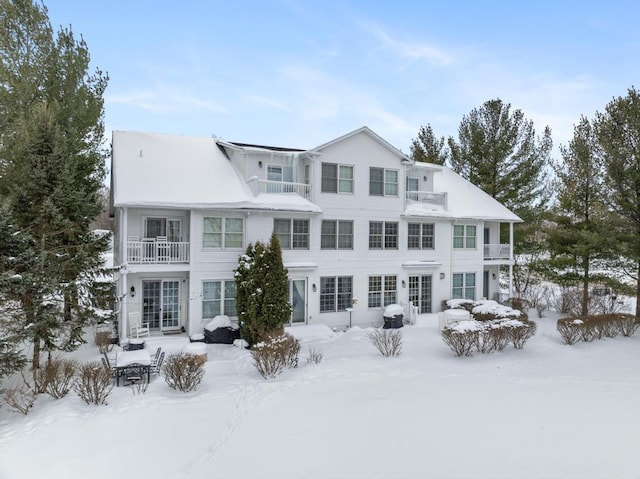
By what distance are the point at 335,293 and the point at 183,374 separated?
9342 millimetres

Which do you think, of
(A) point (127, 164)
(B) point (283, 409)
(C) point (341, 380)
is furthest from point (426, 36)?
(B) point (283, 409)

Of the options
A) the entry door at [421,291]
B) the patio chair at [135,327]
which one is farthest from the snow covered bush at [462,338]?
the patio chair at [135,327]

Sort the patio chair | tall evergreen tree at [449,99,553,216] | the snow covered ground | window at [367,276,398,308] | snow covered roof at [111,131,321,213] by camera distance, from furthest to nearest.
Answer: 1. tall evergreen tree at [449,99,553,216]
2. window at [367,276,398,308]
3. snow covered roof at [111,131,321,213]
4. the patio chair
5. the snow covered ground

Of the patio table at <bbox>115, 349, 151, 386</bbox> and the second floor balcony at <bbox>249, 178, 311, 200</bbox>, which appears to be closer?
the patio table at <bbox>115, 349, 151, 386</bbox>

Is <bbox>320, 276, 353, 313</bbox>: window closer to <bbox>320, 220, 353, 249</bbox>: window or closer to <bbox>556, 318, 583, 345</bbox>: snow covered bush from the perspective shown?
<bbox>320, 220, 353, 249</bbox>: window

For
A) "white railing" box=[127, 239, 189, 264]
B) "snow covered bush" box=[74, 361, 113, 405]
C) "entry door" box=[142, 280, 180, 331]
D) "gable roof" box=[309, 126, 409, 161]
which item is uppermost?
"gable roof" box=[309, 126, 409, 161]

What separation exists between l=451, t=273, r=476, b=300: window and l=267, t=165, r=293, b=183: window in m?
10.00

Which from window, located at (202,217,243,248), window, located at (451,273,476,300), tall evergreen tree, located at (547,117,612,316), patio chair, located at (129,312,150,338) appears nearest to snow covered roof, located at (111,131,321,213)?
window, located at (202,217,243,248)

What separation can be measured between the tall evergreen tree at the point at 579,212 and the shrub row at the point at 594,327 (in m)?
4.35

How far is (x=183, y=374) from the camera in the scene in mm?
9617

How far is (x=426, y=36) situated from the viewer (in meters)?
17.7

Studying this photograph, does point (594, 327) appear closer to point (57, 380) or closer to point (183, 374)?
point (183, 374)

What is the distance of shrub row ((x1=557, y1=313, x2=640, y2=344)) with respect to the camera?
1379cm

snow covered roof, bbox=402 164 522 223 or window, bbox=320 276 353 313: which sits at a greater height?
snow covered roof, bbox=402 164 522 223
